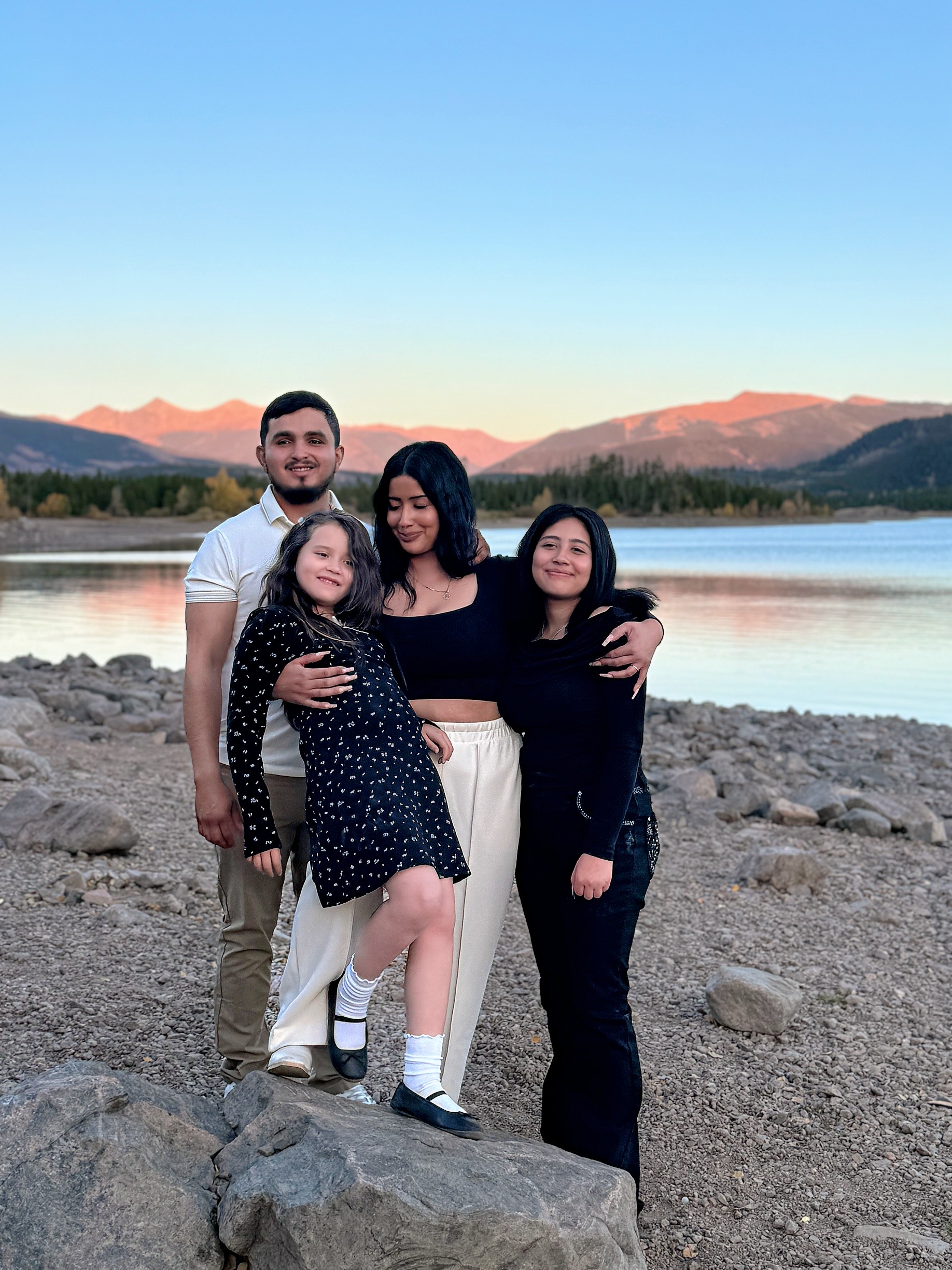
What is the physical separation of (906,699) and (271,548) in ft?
44.6

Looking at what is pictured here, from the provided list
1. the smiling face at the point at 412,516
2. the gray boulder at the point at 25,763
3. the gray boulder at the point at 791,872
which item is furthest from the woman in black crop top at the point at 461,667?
the gray boulder at the point at 25,763

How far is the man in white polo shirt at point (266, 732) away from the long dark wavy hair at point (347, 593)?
0.18 m

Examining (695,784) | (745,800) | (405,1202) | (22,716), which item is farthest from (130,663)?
(405,1202)

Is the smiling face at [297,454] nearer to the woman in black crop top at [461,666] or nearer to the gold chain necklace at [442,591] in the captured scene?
the woman in black crop top at [461,666]

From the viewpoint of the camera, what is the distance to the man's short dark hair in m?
3.33

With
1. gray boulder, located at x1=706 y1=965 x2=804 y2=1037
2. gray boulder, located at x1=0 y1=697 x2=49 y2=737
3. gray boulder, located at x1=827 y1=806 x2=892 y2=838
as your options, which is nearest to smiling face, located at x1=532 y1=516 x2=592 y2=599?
gray boulder, located at x1=706 y1=965 x2=804 y2=1037

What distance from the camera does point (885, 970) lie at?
5.10 meters

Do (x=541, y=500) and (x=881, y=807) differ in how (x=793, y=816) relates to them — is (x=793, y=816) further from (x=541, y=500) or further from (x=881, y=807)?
(x=541, y=500)

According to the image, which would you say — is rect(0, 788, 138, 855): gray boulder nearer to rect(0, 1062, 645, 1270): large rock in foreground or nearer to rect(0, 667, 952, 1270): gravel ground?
rect(0, 667, 952, 1270): gravel ground

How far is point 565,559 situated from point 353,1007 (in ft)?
4.35

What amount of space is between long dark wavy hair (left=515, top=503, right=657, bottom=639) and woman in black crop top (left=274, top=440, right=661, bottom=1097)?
0.06 m

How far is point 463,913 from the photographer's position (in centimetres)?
319

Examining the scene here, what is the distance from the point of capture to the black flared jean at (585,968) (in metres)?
3.08

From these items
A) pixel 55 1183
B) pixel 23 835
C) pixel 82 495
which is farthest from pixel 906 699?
pixel 82 495
